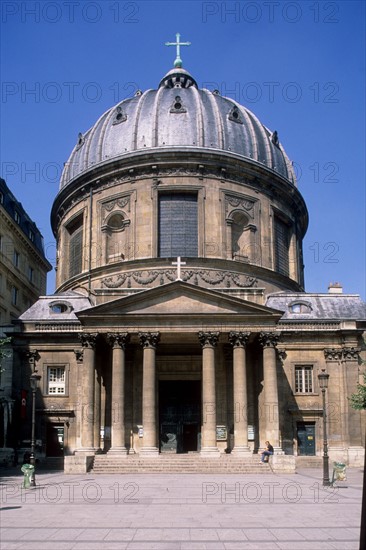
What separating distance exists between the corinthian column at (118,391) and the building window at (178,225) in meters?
11.8

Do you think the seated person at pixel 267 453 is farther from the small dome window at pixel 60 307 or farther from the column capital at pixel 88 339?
the small dome window at pixel 60 307

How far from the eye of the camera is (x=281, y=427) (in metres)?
47.9

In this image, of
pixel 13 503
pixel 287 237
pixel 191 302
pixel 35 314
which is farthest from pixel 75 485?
pixel 287 237

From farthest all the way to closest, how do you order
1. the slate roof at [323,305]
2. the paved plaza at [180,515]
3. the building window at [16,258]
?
the building window at [16,258]
the slate roof at [323,305]
the paved plaza at [180,515]

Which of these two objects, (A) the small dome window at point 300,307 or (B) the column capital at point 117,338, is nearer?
(B) the column capital at point 117,338

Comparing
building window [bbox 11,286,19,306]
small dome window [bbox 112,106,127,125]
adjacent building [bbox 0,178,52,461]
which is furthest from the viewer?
building window [bbox 11,286,19,306]

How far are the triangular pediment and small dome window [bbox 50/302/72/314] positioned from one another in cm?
905

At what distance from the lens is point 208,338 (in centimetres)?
4431

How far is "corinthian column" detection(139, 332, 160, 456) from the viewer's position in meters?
42.4

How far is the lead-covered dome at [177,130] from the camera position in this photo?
5778 centimetres

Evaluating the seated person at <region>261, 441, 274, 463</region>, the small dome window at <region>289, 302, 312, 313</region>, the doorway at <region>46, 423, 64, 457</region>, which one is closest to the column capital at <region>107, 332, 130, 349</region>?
the doorway at <region>46, 423, 64, 457</region>

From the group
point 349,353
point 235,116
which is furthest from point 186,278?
point 235,116

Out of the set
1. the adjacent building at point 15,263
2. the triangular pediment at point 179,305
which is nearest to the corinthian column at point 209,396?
the triangular pediment at point 179,305

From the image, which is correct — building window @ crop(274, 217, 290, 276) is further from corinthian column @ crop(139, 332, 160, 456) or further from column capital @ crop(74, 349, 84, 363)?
column capital @ crop(74, 349, 84, 363)
